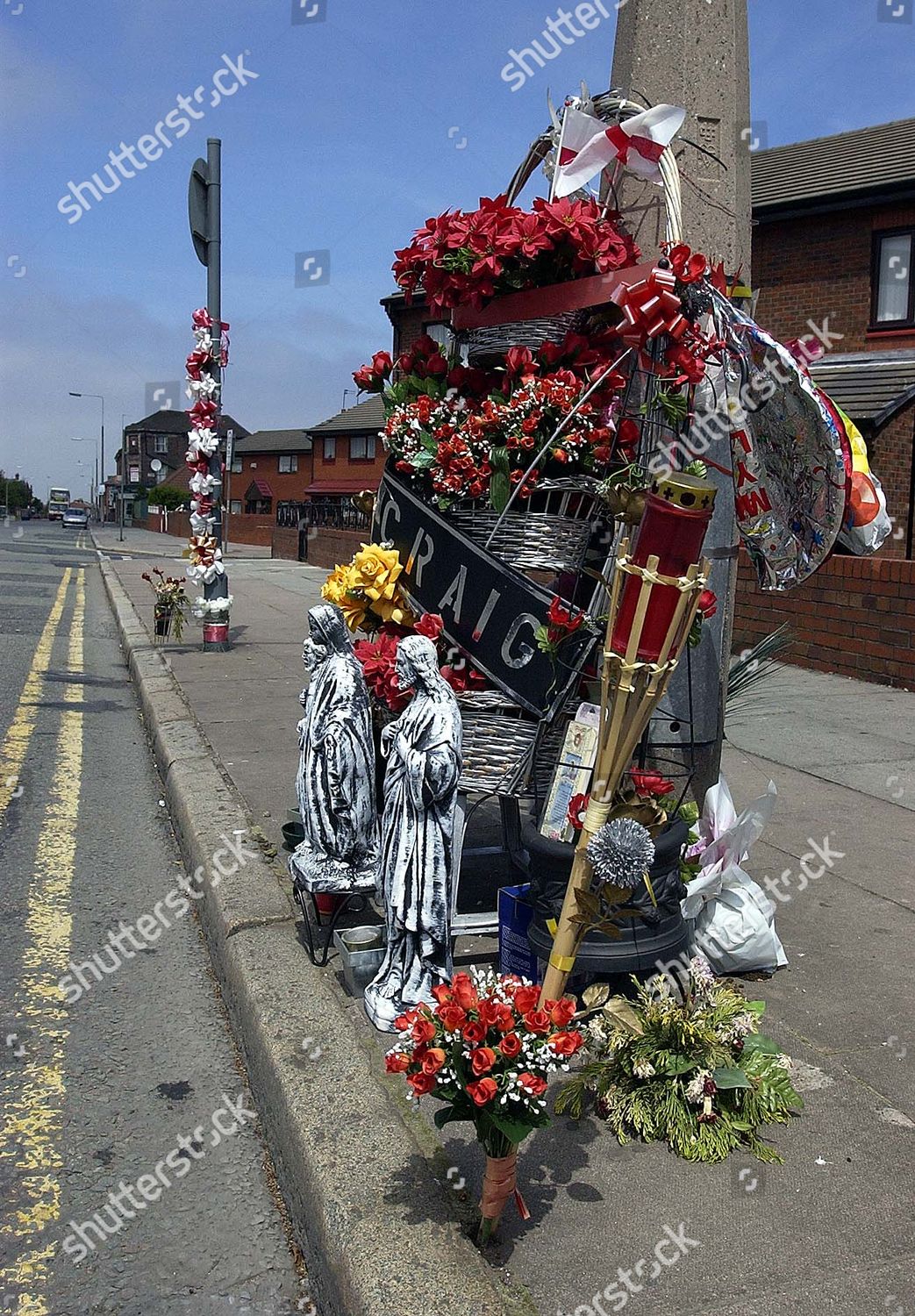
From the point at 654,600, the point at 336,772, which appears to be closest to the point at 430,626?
the point at 336,772

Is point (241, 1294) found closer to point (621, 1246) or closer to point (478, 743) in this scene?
point (621, 1246)

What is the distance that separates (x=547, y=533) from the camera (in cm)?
382

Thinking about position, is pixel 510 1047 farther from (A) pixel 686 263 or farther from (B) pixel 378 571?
(A) pixel 686 263

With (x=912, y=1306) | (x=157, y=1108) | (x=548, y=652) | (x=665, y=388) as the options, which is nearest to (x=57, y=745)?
(x=157, y=1108)

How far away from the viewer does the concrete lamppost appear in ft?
13.4

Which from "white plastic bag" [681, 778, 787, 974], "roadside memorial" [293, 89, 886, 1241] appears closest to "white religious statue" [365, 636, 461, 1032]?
"roadside memorial" [293, 89, 886, 1241]

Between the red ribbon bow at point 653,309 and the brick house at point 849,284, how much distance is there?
9494 mm

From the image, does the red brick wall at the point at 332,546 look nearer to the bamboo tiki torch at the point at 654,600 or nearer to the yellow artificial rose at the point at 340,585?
the yellow artificial rose at the point at 340,585

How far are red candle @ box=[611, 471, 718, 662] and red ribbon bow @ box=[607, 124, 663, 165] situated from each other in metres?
1.32

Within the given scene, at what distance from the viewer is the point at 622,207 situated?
4.14 metres

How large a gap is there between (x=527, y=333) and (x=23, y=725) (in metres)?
7.19

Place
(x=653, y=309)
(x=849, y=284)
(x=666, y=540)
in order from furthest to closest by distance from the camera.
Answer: (x=849, y=284)
(x=653, y=309)
(x=666, y=540)

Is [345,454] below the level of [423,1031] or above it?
above

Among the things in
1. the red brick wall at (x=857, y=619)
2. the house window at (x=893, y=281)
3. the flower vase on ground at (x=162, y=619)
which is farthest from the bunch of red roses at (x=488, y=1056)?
the house window at (x=893, y=281)
